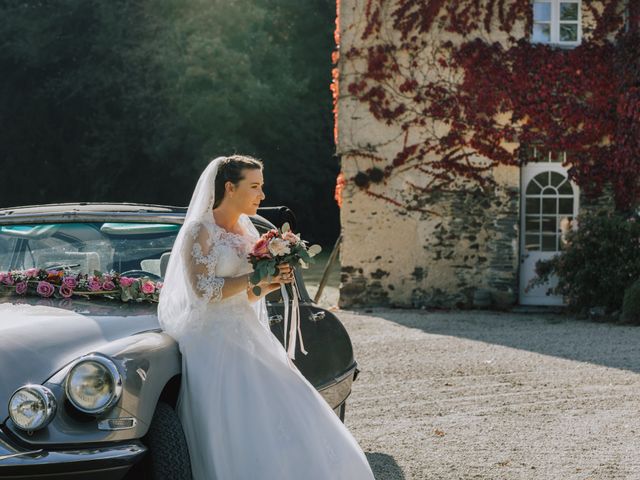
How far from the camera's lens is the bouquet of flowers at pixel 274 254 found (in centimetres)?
449

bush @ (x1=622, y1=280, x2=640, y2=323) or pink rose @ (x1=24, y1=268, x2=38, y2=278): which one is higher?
pink rose @ (x1=24, y1=268, x2=38, y2=278)

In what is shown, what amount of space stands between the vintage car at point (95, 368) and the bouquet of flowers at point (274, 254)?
51 centimetres

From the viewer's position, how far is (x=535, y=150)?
1566cm

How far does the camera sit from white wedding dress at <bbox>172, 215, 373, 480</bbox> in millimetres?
4309

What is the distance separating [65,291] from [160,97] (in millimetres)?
26754

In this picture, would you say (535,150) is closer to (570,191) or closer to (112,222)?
(570,191)

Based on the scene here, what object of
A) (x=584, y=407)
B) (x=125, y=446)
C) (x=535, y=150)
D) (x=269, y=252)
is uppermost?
(x=535, y=150)

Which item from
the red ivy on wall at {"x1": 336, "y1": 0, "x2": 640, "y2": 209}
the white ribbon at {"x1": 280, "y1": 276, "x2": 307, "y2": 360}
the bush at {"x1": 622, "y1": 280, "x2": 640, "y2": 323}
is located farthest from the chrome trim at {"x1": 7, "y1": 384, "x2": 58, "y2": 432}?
the red ivy on wall at {"x1": 336, "y1": 0, "x2": 640, "y2": 209}

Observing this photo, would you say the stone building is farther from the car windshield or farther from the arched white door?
the car windshield

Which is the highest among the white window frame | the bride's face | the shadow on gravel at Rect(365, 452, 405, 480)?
the white window frame

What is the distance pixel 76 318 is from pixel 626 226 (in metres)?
11.2

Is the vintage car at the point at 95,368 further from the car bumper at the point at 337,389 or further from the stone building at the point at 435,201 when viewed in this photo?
the stone building at the point at 435,201

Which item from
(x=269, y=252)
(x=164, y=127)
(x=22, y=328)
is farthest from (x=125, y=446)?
(x=164, y=127)

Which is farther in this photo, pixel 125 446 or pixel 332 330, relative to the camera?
pixel 332 330
